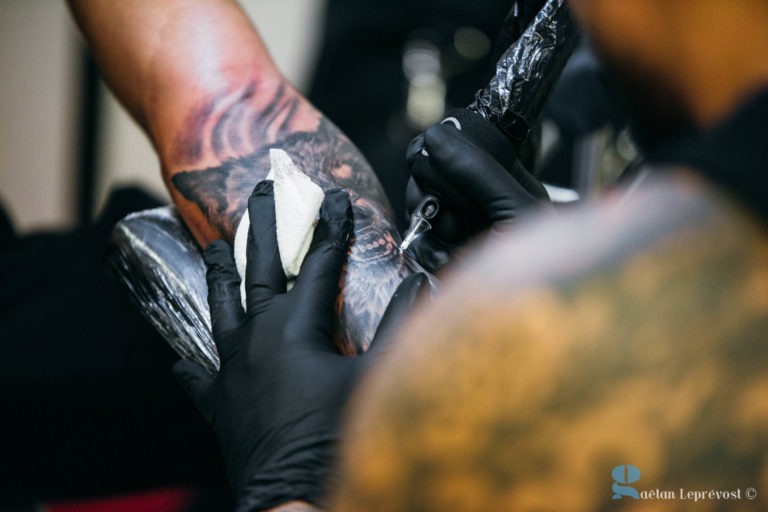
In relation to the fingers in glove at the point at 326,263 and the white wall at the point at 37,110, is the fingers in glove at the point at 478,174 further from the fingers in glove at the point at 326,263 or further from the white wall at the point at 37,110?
the white wall at the point at 37,110

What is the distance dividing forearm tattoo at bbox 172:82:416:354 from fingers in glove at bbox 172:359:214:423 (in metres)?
0.17

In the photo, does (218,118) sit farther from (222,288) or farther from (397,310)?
(397,310)

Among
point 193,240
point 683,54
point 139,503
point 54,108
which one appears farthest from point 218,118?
point 54,108

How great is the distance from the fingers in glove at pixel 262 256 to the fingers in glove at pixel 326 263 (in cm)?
3

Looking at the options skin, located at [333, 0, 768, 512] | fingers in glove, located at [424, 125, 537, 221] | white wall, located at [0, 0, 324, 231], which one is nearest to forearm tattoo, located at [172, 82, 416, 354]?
fingers in glove, located at [424, 125, 537, 221]

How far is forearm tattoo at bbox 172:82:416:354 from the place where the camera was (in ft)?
3.02

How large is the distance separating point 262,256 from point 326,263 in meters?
0.07

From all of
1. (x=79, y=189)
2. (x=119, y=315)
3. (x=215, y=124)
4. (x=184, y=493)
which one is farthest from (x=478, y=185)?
(x=79, y=189)

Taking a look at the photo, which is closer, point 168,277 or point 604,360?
point 604,360

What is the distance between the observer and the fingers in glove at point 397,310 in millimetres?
754

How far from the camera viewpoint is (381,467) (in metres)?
0.53

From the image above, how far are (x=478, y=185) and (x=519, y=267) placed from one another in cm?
37

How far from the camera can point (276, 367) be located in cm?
73

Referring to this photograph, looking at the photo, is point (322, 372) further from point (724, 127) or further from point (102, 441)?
point (102, 441)
